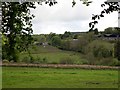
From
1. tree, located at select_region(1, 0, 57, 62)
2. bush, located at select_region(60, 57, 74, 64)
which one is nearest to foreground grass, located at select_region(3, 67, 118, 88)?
bush, located at select_region(60, 57, 74, 64)

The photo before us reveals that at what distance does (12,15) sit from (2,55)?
1224mm

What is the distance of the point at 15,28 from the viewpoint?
1045cm

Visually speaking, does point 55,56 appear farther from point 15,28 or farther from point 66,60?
point 15,28

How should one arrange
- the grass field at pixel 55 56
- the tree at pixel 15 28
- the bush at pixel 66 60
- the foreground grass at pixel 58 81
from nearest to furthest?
the tree at pixel 15 28 → the foreground grass at pixel 58 81 → the grass field at pixel 55 56 → the bush at pixel 66 60

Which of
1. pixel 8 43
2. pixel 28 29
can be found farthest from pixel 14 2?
pixel 28 29

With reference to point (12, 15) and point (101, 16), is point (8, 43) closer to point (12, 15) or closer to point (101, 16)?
point (12, 15)

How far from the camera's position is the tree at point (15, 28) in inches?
383

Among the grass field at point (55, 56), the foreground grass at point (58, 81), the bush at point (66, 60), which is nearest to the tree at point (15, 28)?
the foreground grass at point (58, 81)

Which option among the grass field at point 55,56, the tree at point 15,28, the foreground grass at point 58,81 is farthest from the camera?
the grass field at point 55,56

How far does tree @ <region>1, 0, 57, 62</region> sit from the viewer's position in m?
9.73

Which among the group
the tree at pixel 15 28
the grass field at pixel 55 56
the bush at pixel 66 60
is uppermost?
the tree at pixel 15 28

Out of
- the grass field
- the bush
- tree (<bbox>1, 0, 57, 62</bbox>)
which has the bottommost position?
the bush

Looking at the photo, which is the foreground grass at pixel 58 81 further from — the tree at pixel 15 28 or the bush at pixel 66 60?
the tree at pixel 15 28

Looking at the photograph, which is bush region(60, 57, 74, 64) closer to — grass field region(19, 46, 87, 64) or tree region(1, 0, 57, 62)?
grass field region(19, 46, 87, 64)
